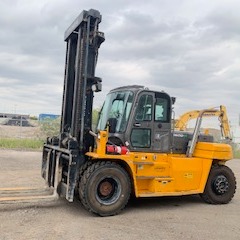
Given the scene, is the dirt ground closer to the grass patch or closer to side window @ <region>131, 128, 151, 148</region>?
side window @ <region>131, 128, 151, 148</region>

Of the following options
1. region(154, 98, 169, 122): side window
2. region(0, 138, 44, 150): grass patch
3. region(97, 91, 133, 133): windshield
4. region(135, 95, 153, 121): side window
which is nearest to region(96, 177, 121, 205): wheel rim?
region(97, 91, 133, 133): windshield

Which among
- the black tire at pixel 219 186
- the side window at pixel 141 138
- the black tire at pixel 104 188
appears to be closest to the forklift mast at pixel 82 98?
the black tire at pixel 104 188

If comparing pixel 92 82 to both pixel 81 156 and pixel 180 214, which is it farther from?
pixel 180 214

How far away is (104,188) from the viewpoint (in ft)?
25.0

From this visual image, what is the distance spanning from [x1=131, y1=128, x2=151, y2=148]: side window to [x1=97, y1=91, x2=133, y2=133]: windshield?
28 centimetres

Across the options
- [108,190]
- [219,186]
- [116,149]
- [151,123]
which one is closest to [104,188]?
[108,190]

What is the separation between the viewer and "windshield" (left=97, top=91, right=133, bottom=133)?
823 centimetres

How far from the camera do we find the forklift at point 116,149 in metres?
7.53

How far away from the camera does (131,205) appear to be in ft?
28.1

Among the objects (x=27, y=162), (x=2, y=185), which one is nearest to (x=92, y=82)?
(x=2, y=185)

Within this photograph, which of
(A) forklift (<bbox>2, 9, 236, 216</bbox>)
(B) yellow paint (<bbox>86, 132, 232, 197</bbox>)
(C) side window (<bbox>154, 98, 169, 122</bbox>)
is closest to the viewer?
(A) forklift (<bbox>2, 9, 236, 216</bbox>)

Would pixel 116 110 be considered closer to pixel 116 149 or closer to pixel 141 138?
pixel 141 138

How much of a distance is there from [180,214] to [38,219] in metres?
2.93

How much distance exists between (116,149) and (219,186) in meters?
3.07
